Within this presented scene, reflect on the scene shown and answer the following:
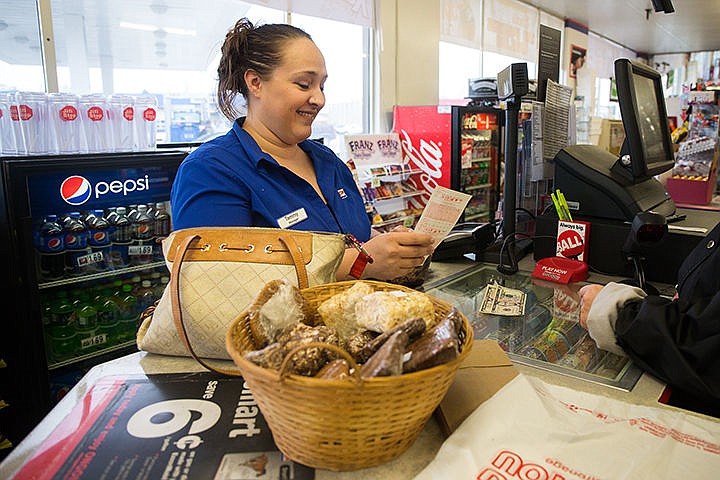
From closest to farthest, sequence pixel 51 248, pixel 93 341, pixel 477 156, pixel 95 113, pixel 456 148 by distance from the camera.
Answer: pixel 51 248 → pixel 95 113 → pixel 93 341 → pixel 456 148 → pixel 477 156

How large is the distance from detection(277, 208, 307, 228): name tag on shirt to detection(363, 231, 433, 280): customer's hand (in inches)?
9.8

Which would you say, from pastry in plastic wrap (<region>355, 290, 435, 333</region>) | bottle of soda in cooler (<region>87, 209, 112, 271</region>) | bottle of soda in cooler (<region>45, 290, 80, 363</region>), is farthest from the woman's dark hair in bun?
bottle of soda in cooler (<region>45, 290, 80, 363</region>)

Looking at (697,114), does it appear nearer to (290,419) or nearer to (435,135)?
(435,135)

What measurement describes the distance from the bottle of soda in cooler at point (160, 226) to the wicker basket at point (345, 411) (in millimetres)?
2232

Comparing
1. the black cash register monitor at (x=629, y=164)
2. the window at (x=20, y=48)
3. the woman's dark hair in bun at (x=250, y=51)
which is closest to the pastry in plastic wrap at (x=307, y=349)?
the woman's dark hair in bun at (x=250, y=51)

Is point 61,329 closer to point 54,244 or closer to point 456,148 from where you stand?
point 54,244

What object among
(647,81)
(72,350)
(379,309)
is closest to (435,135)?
(647,81)

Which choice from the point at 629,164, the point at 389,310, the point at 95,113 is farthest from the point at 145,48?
the point at 389,310

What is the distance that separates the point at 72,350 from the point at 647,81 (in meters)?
2.92

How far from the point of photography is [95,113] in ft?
8.43

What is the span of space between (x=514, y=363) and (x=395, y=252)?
0.46 meters

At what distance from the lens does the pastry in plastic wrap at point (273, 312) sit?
0.90 metres

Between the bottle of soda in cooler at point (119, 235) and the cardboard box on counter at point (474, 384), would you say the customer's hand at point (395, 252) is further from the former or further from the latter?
the bottle of soda in cooler at point (119, 235)

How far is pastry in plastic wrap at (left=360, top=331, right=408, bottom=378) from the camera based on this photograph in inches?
28.5
